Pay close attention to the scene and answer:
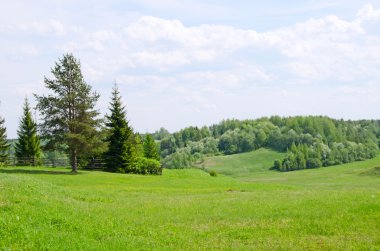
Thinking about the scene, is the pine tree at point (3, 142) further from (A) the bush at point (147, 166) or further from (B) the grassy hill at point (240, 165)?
(B) the grassy hill at point (240, 165)

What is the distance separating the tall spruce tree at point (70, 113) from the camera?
54750 mm

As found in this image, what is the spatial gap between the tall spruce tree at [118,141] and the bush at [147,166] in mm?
3434

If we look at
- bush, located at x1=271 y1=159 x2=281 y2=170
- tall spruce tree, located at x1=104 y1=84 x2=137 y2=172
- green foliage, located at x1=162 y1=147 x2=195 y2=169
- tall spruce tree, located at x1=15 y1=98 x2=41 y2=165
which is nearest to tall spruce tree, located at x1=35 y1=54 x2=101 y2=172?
tall spruce tree, located at x1=104 y1=84 x2=137 y2=172

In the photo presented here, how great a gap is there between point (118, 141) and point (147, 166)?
776cm

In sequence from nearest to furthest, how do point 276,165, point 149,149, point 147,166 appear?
1. point 147,166
2. point 149,149
3. point 276,165

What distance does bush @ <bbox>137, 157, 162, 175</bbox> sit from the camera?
69.2m

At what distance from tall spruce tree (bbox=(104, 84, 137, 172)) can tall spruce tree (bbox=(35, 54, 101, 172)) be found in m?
7.34

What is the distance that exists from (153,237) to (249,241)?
3.22m

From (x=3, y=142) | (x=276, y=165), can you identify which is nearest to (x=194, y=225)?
(x=3, y=142)

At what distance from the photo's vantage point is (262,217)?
1912 cm

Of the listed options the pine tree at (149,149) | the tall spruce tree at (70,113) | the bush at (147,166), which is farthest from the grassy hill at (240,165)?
the tall spruce tree at (70,113)

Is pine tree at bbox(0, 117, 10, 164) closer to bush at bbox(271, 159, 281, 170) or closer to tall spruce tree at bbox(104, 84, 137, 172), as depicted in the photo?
tall spruce tree at bbox(104, 84, 137, 172)

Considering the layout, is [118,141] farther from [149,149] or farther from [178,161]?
[178,161]

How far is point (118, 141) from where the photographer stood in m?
64.6
